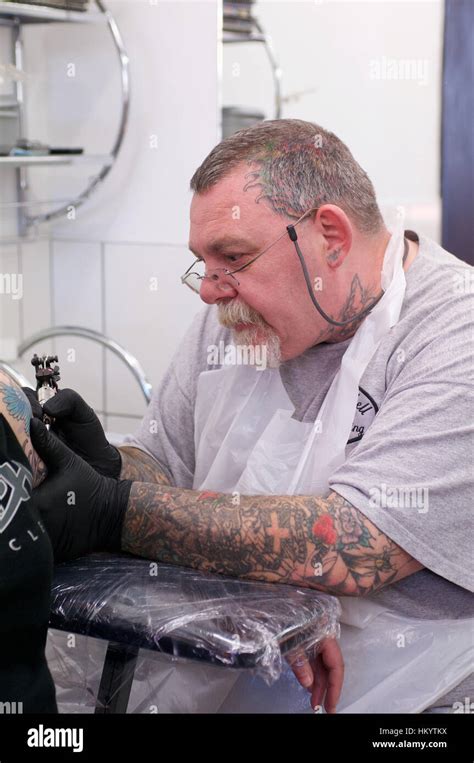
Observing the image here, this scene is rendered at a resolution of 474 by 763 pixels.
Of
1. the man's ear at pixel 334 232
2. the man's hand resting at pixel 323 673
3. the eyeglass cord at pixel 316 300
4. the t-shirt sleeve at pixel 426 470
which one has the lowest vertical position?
the man's hand resting at pixel 323 673

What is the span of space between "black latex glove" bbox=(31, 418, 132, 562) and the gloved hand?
0.10 metres

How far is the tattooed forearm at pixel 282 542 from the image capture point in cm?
122

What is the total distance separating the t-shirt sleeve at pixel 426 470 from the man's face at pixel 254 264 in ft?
0.72

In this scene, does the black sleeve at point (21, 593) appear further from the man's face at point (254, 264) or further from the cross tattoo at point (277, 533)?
the man's face at point (254, 264)

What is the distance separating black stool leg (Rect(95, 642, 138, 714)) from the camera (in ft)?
3.88

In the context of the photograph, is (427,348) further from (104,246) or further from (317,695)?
(104,246)

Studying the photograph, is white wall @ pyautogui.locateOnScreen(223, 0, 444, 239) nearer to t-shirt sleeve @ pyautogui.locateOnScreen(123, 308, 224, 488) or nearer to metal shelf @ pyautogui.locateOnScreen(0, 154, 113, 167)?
metal shelf @ pyautogui.locateOnScreen(0, 154, 113, 167)

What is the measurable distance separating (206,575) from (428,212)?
74.0 inches

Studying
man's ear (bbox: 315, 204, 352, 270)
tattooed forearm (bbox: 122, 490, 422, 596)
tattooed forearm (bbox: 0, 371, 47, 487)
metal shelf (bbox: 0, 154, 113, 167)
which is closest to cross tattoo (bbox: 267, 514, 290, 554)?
tattooed forearm (bbox: 122, 490, 422, 596)

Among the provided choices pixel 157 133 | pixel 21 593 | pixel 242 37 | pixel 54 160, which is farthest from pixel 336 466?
pixel 242 37

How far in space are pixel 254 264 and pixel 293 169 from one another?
147 mm

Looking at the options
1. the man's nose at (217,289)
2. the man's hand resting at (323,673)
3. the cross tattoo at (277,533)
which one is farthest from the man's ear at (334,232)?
the man's hand resting at (323,673)

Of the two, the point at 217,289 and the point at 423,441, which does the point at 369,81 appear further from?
the point at 423,441
